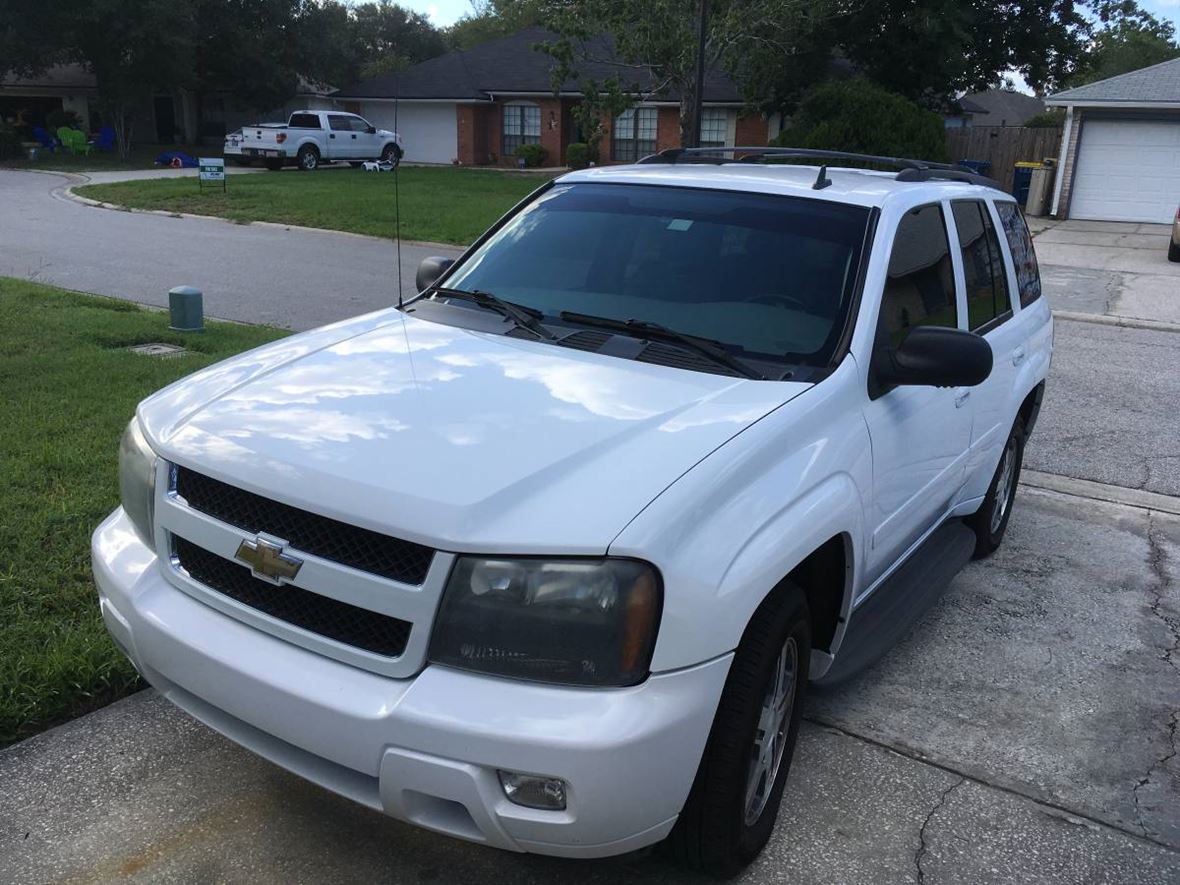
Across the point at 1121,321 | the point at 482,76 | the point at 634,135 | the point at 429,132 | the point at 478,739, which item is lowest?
the point at 1121,321

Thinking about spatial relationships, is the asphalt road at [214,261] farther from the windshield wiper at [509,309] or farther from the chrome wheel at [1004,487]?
the chrome wheel at [1004,487]

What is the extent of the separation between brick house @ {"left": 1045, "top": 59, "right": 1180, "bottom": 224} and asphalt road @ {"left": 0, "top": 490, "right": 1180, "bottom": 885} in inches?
972

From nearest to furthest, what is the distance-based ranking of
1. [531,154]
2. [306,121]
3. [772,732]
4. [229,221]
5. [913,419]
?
[772,732]
[913,419]
[229,221]
[306,121]
[531,154]

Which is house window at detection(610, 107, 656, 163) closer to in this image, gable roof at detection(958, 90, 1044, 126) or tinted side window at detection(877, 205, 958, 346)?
gable roof at detection(958, 90, 1044, 126)

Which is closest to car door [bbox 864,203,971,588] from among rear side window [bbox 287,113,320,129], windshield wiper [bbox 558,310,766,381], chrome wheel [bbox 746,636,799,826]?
windshield wiper [bbox 558,310,766,381]

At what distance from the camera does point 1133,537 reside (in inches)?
230

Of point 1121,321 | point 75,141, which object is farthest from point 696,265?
point 75,141

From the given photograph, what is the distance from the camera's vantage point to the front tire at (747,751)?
267cm

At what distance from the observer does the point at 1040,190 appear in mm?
26531

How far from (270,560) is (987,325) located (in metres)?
3.34

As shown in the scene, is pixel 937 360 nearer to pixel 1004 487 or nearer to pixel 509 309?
pixel 509 309

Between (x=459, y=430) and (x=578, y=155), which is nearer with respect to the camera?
(x=459, y=430)

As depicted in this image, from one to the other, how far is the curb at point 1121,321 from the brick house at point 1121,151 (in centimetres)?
1493

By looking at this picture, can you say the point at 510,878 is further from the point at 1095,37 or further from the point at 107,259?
the point at 1095,37
